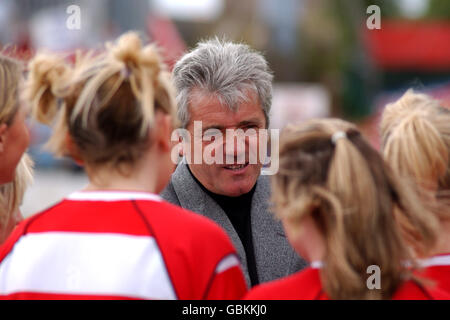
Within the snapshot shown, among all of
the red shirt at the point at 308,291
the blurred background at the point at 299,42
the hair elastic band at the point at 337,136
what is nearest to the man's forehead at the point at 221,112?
the hair elastic band at the point at 337,136

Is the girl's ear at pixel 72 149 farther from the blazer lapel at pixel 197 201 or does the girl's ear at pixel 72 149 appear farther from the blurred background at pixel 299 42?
the blurred background at pixel 299 42

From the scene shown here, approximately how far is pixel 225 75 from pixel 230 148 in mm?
286

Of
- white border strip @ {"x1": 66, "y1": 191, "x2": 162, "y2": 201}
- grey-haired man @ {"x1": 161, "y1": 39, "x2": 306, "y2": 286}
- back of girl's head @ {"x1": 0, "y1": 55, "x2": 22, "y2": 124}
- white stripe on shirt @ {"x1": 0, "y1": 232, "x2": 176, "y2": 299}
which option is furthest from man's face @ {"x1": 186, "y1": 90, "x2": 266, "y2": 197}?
white stripe on shirt @ {"x1": 0, "y1": 232, "x2": 176, "y2": 299}

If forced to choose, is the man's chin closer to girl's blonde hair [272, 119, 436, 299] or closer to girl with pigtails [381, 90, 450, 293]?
girl with pigtails [381, 90, 450, 293]

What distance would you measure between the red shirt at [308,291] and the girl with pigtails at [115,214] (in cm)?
9

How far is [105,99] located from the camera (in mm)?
2006

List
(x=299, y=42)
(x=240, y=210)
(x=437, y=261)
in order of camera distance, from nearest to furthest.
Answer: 1. (x=437, y=261)
2. (x=240, y=210)
3. (x=299, y=42)

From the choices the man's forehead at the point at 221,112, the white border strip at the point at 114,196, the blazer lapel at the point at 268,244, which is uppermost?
the man's forehead at the point at 221,112

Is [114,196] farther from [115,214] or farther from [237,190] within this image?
[237,190]

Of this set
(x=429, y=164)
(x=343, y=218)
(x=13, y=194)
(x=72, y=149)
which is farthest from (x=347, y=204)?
(x=13, y=194)

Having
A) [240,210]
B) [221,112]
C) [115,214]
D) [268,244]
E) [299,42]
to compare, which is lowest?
[268,244]

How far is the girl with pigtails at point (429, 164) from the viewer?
2289 millimetres

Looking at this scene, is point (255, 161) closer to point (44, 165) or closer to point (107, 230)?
point (107, 230)
